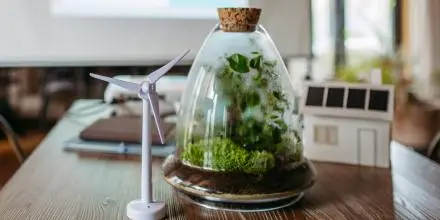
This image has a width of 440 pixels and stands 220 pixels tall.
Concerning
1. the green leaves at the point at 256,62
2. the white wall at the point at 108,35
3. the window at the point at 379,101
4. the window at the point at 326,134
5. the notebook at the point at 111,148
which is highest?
the white wall at the point at 108,35

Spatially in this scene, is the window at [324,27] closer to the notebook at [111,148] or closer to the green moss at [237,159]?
the notebook at [111,148]

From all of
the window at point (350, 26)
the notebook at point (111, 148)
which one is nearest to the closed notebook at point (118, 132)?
the notebook at point (111, 148)

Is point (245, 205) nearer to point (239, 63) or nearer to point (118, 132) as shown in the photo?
point (239, 63)

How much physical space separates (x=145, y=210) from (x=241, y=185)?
138 mm

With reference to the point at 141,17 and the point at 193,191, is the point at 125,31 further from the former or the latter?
the point at 193,191

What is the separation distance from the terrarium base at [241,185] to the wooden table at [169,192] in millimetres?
25

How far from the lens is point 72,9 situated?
1.29m

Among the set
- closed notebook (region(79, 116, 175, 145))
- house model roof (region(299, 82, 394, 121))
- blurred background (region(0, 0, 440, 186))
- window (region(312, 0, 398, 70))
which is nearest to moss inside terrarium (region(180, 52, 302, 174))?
house model roof (region(299, 82, 394, 121))

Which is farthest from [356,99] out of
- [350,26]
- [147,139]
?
[350,26]

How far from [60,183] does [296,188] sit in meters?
0.40

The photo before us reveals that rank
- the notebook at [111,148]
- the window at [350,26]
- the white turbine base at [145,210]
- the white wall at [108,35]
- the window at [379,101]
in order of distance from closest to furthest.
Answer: the white turbine base at [145,210] < the window at [379,101] < the notebook at [111,148] < the white wall at [108,35] < the window at [350,26]

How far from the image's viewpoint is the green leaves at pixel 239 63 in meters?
0.79

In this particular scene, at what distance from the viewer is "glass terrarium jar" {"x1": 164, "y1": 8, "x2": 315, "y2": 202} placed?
2.52 ft

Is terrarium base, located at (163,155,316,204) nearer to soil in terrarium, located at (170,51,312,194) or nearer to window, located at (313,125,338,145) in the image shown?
soil in terrarium, located at (170,51,312,194)
